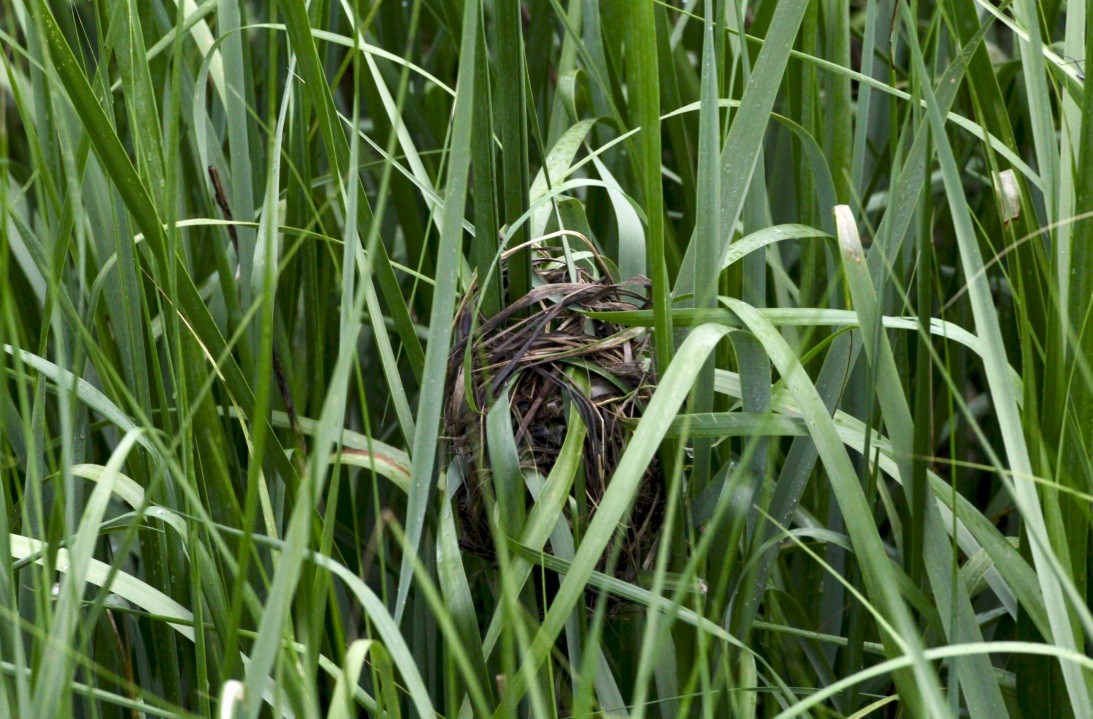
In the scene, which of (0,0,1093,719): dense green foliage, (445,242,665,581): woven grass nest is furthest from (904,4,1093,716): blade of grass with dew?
(445,242,665,581): woven grass nest

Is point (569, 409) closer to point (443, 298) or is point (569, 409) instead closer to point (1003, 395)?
point (443, 298)

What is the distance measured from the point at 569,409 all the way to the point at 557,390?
1 cm

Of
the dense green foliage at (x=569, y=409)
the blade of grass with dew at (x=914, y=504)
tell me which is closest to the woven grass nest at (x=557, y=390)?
the dense green foliage at (x=569, y=409)

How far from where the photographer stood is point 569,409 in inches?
26.6

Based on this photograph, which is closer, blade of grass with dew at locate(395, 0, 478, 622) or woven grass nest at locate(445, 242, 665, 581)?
blade of grass with dew at locate(395, 0, 478, 622)

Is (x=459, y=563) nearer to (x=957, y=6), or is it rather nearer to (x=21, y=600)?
(x=21, y=600)

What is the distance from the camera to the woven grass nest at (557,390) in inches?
26.1

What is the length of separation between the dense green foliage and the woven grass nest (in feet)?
0.05

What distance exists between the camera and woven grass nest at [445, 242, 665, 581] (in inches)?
26.1

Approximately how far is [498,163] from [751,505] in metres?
0.37

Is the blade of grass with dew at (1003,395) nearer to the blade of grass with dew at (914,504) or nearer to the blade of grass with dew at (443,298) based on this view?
the blade of grass with dew at (914,504)

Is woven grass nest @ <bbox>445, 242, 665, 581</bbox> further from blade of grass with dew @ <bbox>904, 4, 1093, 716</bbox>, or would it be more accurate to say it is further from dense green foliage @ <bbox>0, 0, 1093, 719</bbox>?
blade of grass with dew @ <bbox>904, 4, 1093, 716</bbox>

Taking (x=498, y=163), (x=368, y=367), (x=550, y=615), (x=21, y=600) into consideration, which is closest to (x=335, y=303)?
(x=368, y=367)

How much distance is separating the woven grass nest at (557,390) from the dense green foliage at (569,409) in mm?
17
